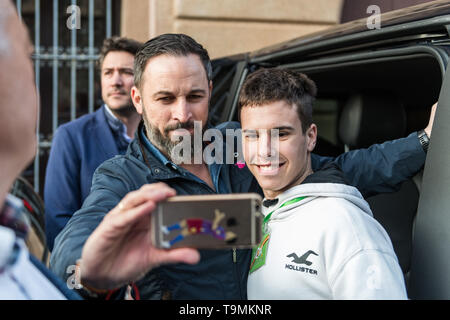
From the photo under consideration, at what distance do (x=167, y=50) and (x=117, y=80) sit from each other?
1322 millimetres

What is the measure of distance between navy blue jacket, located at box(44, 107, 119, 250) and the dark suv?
27.7 inches

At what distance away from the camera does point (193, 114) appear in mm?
1777

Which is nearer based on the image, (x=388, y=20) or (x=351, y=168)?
(x=388, y=20)

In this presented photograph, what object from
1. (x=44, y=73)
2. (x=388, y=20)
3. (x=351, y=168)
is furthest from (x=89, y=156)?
(x=44, y=73)

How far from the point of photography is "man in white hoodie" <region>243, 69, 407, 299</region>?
1.37m

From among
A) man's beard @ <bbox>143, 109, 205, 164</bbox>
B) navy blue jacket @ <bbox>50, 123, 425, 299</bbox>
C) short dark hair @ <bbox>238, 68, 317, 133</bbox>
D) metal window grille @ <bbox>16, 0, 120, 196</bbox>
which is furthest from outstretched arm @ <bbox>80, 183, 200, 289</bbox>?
metal window grille @ <bbox>16, 0, 120, 196</bbox>

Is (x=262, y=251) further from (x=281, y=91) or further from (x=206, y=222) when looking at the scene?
(x=206, y=222)

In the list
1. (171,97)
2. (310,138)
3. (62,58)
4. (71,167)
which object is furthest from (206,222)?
(62,58)

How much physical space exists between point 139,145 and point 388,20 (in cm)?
87

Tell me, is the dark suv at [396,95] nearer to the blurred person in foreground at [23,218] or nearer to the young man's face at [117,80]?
the young man's face at [117,80]

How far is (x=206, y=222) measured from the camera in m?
0.92

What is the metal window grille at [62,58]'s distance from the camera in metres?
6.39

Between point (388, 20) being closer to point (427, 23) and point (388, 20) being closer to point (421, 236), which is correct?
point (427, 23)

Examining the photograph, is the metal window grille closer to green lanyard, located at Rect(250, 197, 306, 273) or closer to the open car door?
green lanyard, located at Rect(250, 197, 306, 273)
